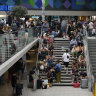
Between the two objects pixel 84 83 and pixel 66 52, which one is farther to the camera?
pixel 66 52

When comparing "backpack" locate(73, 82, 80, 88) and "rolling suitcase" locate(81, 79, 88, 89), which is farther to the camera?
"backpack" locate(73, 82, 80, 88)

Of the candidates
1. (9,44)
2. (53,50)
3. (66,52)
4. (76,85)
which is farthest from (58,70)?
(9,44)

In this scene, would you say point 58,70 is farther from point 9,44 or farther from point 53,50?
point 9,44

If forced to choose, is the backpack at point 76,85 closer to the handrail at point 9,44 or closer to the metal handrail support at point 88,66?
the metal handrail support at point 88,66

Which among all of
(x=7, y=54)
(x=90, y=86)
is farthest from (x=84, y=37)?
(x=7, y=54)

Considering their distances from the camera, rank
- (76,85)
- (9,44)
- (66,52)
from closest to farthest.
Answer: (9,44)
(76,85)
(66,52)

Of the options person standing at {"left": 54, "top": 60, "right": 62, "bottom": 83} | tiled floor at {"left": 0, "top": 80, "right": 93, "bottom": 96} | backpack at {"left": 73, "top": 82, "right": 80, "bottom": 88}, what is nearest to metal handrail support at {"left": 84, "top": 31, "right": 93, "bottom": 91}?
tiled floor at {"left": 0, "top": 80, "right": 93, "bottom": 96}

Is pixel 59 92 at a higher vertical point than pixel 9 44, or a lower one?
lower

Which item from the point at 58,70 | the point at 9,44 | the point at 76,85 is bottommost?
the point at 76,85

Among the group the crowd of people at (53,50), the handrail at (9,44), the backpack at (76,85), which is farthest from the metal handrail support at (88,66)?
the handrail at (9,44)

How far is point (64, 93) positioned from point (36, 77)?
262 centimetres

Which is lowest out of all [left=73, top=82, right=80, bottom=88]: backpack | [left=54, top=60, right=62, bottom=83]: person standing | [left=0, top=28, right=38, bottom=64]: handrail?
[left=73, top=82, right=80, bottom=88]: backpack

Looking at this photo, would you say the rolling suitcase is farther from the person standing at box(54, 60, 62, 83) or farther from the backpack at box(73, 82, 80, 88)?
the person standing at box(54, 60, 62, 83)

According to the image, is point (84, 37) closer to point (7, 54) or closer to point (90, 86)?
point (90, 86)
